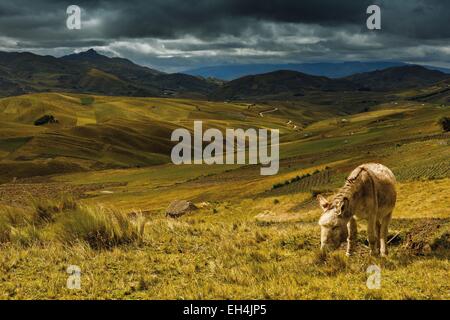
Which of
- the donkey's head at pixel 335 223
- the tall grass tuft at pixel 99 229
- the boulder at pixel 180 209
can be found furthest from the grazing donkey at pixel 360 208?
the boulder at pixel 180 209

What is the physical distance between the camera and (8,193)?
120 metres

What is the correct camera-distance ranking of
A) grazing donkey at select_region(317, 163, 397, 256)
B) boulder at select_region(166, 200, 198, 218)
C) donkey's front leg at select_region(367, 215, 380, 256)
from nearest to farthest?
grazing donkey at select_region(317, 163, 397, 256) < donkey's front leg at select_region(367, 215, 380, 256) < boulder at select_region(166, 200, 198, 218)

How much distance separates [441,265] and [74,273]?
9.84m

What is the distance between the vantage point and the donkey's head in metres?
12.3

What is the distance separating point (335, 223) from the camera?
40.3 feet

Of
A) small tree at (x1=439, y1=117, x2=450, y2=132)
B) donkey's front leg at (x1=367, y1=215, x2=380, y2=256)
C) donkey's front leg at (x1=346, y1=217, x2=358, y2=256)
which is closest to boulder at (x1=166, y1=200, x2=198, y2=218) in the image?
donkey's front leg at (x1=367, y1=215, x2=380, y2=256)

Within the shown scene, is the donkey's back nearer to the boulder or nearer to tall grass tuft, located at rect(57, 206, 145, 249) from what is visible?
tall grass tuft, located at rect(57, 206, 145, 249)

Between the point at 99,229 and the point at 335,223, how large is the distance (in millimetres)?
8229

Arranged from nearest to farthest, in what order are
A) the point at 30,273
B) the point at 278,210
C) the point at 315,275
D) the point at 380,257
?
the point at 315,275
the point at 30,273
the point at 380,257
the point at 278,210

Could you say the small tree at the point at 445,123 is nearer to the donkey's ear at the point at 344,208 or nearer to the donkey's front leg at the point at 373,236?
the donkey's front leg at the point at 373,236

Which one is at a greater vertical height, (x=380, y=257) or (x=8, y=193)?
(x=380, y=257)

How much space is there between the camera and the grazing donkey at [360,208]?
12.4 m
